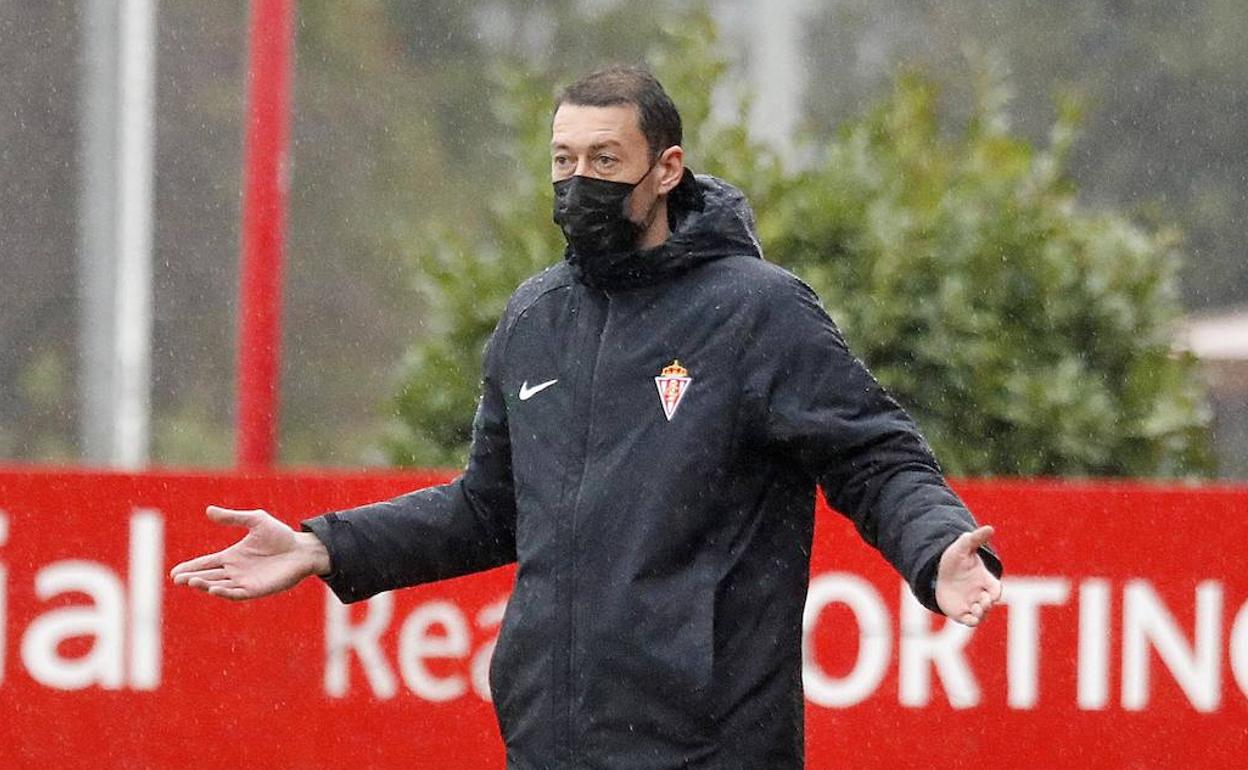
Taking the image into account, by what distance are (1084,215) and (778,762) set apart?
6.42m

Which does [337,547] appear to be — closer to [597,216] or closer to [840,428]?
[597,216]

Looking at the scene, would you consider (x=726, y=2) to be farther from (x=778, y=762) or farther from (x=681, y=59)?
(x=778, y=762)

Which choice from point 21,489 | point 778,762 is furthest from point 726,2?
point 778,762

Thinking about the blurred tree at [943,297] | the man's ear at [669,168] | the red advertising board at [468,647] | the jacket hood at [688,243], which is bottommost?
the red advertising board at [468,647]

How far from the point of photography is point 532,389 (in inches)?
156

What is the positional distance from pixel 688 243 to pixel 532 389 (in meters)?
0.36

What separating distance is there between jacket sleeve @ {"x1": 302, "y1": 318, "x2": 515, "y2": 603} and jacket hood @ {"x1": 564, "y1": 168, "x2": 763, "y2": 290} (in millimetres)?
317

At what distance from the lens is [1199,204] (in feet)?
116

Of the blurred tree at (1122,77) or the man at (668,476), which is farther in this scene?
the blurred tree at (1122,77)

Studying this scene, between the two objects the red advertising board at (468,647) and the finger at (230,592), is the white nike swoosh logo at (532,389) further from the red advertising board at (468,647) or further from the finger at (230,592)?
the red advertising board at (468,647)

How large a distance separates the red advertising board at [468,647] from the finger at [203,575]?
281 centimetres

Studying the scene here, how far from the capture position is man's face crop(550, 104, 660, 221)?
3.93 meters

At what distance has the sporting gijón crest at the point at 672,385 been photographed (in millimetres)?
3842

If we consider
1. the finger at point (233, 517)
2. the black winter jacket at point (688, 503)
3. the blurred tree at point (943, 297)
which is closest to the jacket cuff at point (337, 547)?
the finger at point (233, 517)
